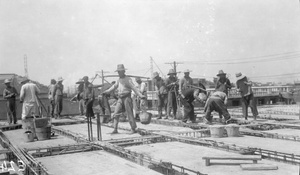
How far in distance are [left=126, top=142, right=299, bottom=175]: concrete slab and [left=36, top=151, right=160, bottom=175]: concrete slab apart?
678 millimetres

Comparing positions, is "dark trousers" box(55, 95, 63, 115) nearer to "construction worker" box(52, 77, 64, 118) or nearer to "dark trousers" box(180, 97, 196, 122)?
"construction worker" box(52, 77, 64, 118)

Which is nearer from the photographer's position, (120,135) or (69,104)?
(120,135)

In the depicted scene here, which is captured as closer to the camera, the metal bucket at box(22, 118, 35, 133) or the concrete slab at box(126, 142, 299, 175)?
the concrete slab at box(126, 142, 299, 175)

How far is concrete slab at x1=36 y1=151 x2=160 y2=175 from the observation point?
4875 mm

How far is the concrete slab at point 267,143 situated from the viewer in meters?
6.11

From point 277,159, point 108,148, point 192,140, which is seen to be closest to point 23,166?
point 108,148

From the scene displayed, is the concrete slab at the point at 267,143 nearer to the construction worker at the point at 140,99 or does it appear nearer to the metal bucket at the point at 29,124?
the construction worker at the point at 140,99

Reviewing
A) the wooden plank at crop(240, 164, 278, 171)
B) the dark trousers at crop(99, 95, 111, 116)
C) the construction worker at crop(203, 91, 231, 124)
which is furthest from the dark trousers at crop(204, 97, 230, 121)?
the dark trousers at crop(99, 95, 111, 116)

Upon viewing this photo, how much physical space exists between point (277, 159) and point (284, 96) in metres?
19.9

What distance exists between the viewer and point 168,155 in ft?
19.5

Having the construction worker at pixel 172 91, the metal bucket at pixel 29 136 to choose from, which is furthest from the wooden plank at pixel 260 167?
the construction worker at pixel 172 91

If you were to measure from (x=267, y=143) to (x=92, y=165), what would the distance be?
351 cm

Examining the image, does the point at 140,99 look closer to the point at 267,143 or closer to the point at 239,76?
the point at 239,76

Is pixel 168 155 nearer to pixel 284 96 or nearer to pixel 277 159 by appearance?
pixel 277 159
